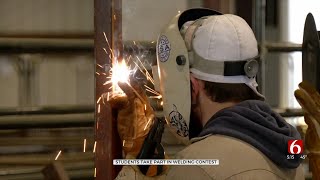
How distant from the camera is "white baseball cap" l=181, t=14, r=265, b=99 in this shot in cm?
87

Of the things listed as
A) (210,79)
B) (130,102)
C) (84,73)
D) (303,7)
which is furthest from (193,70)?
(303,7)

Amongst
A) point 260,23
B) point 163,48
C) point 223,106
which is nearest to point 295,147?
point 223,106

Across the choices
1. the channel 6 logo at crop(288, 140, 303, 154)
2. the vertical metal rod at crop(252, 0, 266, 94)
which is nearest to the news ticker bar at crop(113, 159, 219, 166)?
the channel 6 logo at crop(288, 140, 303, 154)

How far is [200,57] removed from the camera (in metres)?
0.88

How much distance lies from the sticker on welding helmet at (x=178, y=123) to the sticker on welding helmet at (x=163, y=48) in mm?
79

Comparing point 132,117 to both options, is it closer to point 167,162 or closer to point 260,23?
point 167,162

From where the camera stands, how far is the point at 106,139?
105cm

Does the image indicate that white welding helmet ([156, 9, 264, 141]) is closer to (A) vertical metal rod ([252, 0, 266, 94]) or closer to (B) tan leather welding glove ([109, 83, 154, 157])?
(B) tan leather welding glove ([109, 83, 154, 157])

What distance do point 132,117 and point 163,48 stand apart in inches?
6.0

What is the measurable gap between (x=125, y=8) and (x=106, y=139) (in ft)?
0.76

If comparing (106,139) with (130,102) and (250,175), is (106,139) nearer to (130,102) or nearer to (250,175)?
(130,102)

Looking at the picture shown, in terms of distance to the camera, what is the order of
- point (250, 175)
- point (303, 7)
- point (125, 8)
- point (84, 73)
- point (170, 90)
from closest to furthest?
1. point (250, 175)
2. point (170, 90)
3. point (125, 8)
4. point (84, 73)
5. point (303, 7)

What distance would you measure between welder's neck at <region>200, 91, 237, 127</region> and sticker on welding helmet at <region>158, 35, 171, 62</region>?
10 cm

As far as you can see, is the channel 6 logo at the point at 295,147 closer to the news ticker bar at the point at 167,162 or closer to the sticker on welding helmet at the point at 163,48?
the news ticker bar at the point at 167,162
